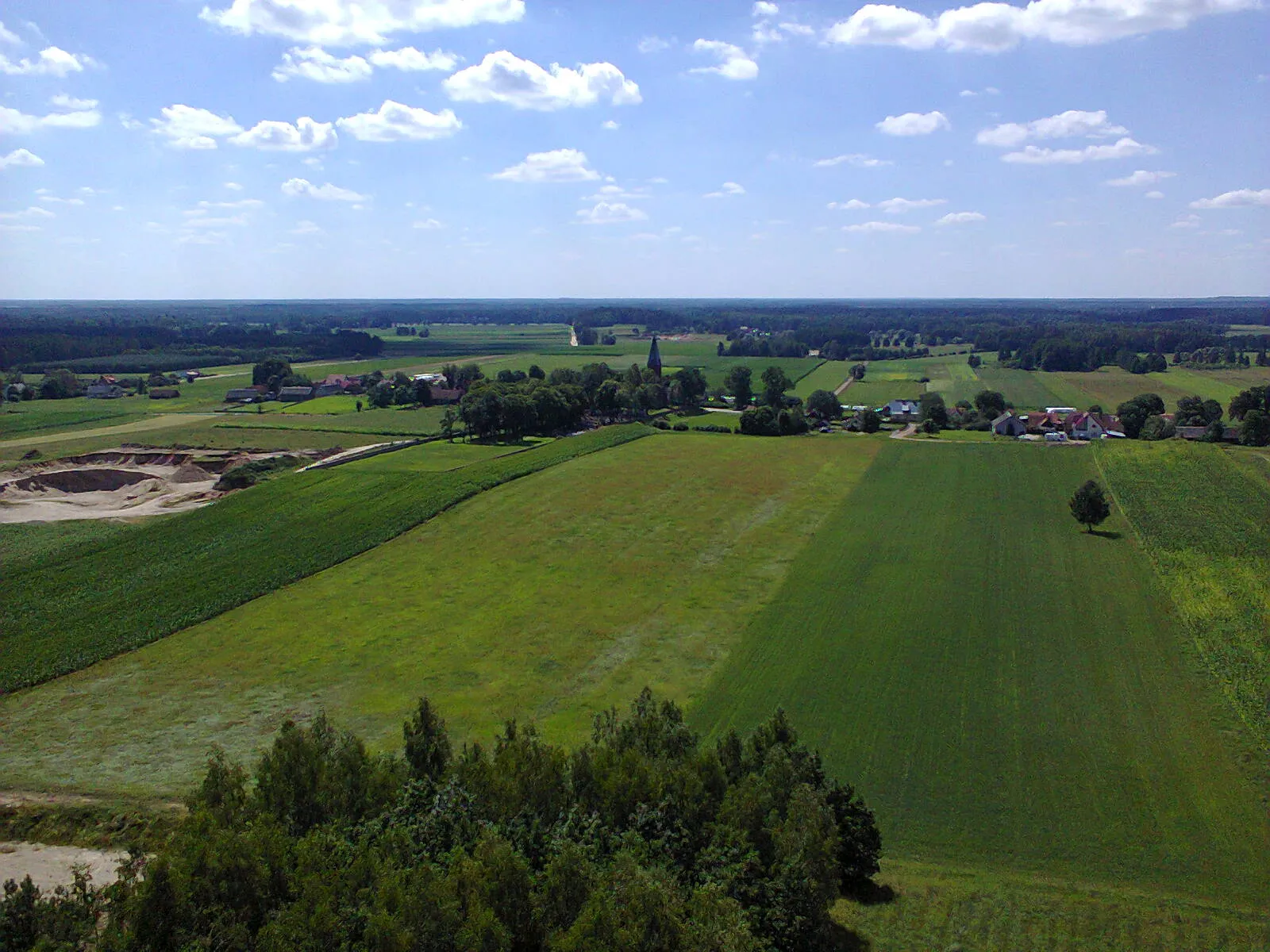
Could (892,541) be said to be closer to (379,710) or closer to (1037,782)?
(1037,782)

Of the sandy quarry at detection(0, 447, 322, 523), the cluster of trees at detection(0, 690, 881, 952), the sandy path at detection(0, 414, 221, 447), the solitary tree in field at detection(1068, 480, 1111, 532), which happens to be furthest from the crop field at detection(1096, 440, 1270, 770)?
the sandy path at detection(0, 414, 221, 447)

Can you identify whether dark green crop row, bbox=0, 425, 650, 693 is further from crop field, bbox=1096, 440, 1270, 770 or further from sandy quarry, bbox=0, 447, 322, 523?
crop field, bbox=1096, 440, 1270, 770

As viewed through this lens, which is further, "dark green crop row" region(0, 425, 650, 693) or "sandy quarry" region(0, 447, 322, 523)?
"sandy quarry" region(0, 447, 322, 523)

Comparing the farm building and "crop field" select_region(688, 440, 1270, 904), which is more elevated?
the farm building

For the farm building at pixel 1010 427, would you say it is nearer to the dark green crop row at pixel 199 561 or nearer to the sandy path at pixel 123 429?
the dark green crop row at pixel 199 561

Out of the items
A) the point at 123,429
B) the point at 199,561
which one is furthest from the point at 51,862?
the point at 123,429

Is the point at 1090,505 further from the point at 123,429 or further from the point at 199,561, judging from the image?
the point at 123,429

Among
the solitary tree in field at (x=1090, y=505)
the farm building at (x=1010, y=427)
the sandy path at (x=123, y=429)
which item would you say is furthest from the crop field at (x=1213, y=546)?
the sandy path at (x=123, y=429)

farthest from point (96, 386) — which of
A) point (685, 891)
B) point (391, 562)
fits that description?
point (685, 891)
